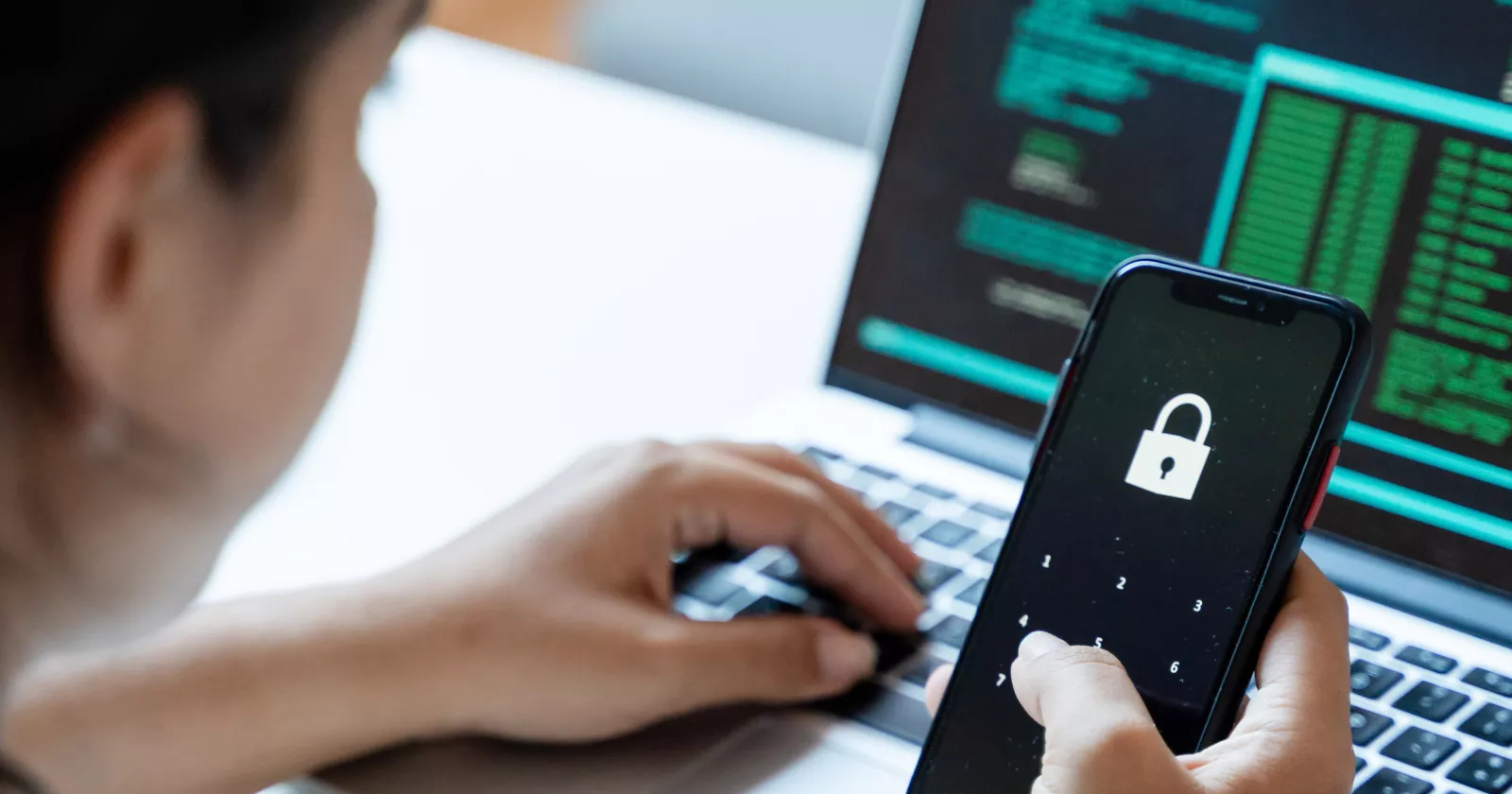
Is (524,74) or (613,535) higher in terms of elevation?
(524,74)

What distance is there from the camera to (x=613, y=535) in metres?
0.47

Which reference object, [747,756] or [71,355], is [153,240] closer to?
[71,355]

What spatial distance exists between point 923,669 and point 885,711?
0.09 feet

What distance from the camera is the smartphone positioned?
398 mm

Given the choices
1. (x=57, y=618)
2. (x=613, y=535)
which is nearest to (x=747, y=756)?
(x=613, y=535)

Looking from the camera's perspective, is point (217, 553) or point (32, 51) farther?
point (217, 553)

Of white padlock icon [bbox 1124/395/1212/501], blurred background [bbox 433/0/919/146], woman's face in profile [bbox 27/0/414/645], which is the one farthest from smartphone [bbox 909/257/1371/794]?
blurred background [bbox 433/0/919/146]

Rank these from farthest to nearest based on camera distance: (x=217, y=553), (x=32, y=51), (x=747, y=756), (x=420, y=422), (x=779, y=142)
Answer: (x=779, y=142) → (x=420, y=422) → (x=747, y=756) → (x=217, y=553) → (x=32, y=51)

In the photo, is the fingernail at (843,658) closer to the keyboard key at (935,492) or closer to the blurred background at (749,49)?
the keyboard key at (935,492)

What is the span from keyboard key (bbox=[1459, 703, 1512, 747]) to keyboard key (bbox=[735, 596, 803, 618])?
0.22 m

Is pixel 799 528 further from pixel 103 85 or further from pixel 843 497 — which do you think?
A: pixel 103 85

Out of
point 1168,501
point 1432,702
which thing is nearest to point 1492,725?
point 1432,702

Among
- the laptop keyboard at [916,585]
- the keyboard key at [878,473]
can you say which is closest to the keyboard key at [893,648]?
the laptop keyboard at [916,585]

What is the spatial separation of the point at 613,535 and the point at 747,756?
87mm
